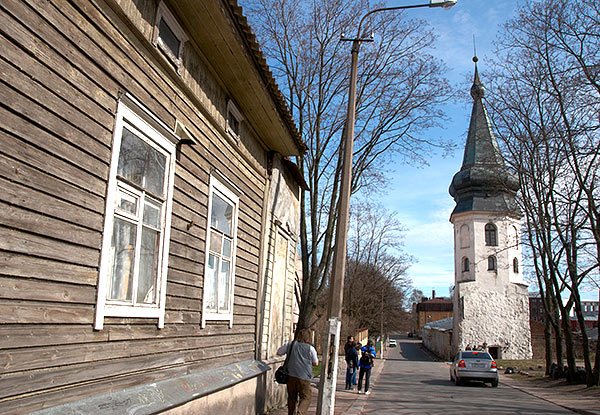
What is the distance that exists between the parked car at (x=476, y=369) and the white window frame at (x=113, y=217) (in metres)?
A: 19.4

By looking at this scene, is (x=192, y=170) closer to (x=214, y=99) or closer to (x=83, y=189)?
(x=214, y=99)

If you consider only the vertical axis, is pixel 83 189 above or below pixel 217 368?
above

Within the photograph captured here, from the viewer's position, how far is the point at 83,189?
14.9 feet

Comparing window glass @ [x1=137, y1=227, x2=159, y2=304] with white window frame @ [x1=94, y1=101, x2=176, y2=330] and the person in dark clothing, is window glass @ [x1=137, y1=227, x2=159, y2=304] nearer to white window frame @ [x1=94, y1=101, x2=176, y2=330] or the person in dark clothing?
white window frame @ [x1=94, y1=101, x2=176, y2=330]

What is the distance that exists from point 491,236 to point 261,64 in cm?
5112

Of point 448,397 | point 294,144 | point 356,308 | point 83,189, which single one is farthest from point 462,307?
point 83,189

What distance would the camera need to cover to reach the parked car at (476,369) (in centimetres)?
2281

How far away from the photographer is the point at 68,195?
14.2 feet

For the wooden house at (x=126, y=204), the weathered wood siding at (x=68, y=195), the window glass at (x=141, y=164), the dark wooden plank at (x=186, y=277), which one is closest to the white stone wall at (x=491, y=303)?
the wooden house at (x=126, y=204)

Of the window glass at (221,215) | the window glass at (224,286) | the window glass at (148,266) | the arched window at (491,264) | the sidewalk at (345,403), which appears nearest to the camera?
the window glass at (148,266)

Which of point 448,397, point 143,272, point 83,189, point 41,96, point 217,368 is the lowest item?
point 448,397

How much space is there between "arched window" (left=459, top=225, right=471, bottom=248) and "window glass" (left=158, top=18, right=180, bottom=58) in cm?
5276

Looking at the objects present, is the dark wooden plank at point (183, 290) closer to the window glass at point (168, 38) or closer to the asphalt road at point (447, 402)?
the window glass at point (168, 38)

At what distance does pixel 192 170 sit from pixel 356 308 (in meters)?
48.3
